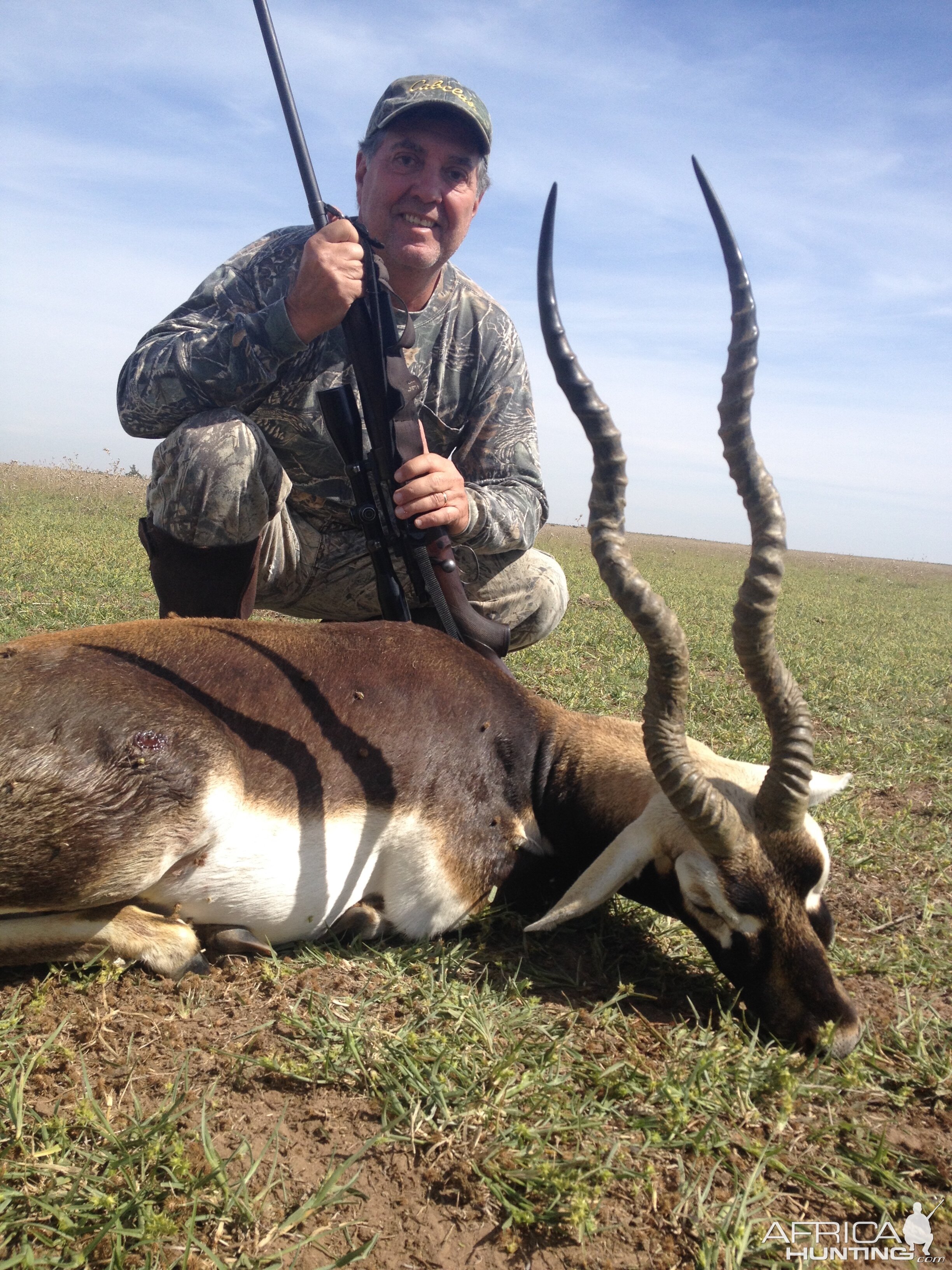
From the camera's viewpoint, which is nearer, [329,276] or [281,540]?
[329,276]

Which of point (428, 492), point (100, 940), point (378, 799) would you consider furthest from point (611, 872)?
point (428, 492)

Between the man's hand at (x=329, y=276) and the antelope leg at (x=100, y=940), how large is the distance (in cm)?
284

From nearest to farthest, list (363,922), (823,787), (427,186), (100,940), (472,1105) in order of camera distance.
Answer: (472,1105), (100,940), (363,922), (823,787), (427,186)

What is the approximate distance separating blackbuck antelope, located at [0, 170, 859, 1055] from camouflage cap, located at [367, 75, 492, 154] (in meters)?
2.53

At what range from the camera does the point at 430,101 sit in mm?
4992

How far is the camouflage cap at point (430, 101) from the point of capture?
5.02m

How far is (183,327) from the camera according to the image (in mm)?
4941

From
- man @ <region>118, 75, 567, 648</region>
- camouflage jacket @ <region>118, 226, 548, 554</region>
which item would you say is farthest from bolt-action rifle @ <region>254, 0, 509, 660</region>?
camouflage jacket @ <region>118, 226, 548, 554</region>

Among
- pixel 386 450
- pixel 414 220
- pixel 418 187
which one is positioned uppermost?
pixel 418 187

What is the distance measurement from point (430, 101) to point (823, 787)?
4.13m

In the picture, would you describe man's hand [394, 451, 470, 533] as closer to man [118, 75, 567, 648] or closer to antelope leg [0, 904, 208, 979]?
man [118, 75, 567, 648]

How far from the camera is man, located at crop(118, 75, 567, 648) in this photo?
4.60m

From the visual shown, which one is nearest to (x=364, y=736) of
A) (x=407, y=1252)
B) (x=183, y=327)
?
(x=407, y=1252)

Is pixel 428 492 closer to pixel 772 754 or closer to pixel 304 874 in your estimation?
pixel 304 874
